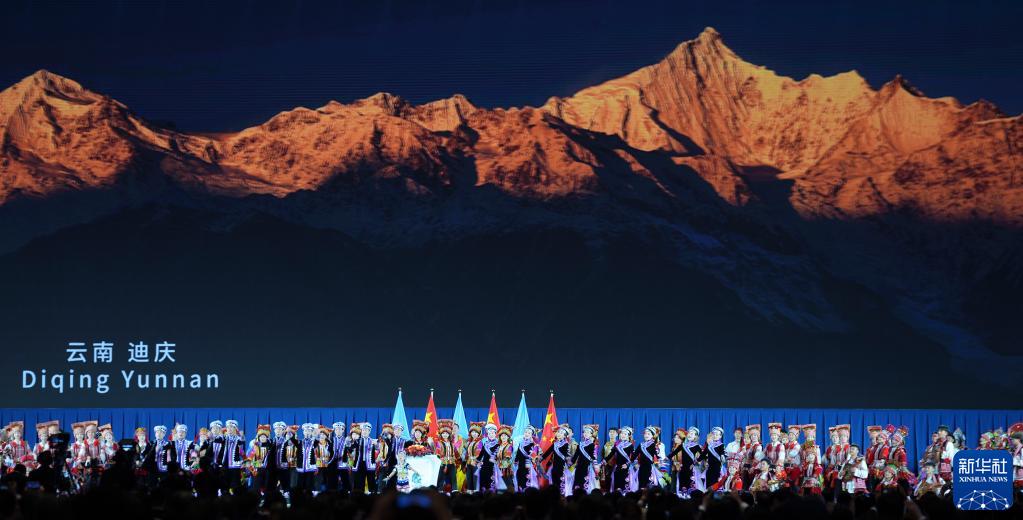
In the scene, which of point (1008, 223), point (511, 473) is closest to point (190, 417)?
point (511, 473)

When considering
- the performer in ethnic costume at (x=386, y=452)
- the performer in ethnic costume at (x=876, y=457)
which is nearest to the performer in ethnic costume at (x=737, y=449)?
the performer in ethnic costume at (x=876, y=457)

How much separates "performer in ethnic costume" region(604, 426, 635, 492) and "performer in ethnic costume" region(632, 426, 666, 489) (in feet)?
0.42

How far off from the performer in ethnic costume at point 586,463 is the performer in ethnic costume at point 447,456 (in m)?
2.05

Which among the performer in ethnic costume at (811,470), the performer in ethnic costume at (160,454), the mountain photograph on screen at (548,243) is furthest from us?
the mountain photograph on screen at (548,243)

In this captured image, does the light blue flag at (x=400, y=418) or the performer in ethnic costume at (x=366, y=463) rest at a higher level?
the light blue flag at (x=400, y=418)

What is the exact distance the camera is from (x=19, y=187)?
24.9 m

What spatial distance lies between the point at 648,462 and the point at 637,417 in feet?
6.09

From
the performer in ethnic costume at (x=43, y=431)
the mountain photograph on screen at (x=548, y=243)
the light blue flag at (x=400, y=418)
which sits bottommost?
the performer in ethnic costume at (x=43, y=431)

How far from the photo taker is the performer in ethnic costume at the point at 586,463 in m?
22.0

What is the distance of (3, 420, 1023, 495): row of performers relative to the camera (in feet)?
72.2

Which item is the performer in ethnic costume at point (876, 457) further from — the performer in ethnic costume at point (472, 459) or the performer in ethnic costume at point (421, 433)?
the performer in ethnic costume at point (421, 433)

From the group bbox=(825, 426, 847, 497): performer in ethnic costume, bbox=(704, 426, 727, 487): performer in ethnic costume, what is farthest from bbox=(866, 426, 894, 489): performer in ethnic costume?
bbox=(704, 426, 727, 487): performer in ethnic costume

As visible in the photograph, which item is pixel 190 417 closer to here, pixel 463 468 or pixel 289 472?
pixel 289 472

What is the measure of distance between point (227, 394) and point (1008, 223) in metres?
14.4
